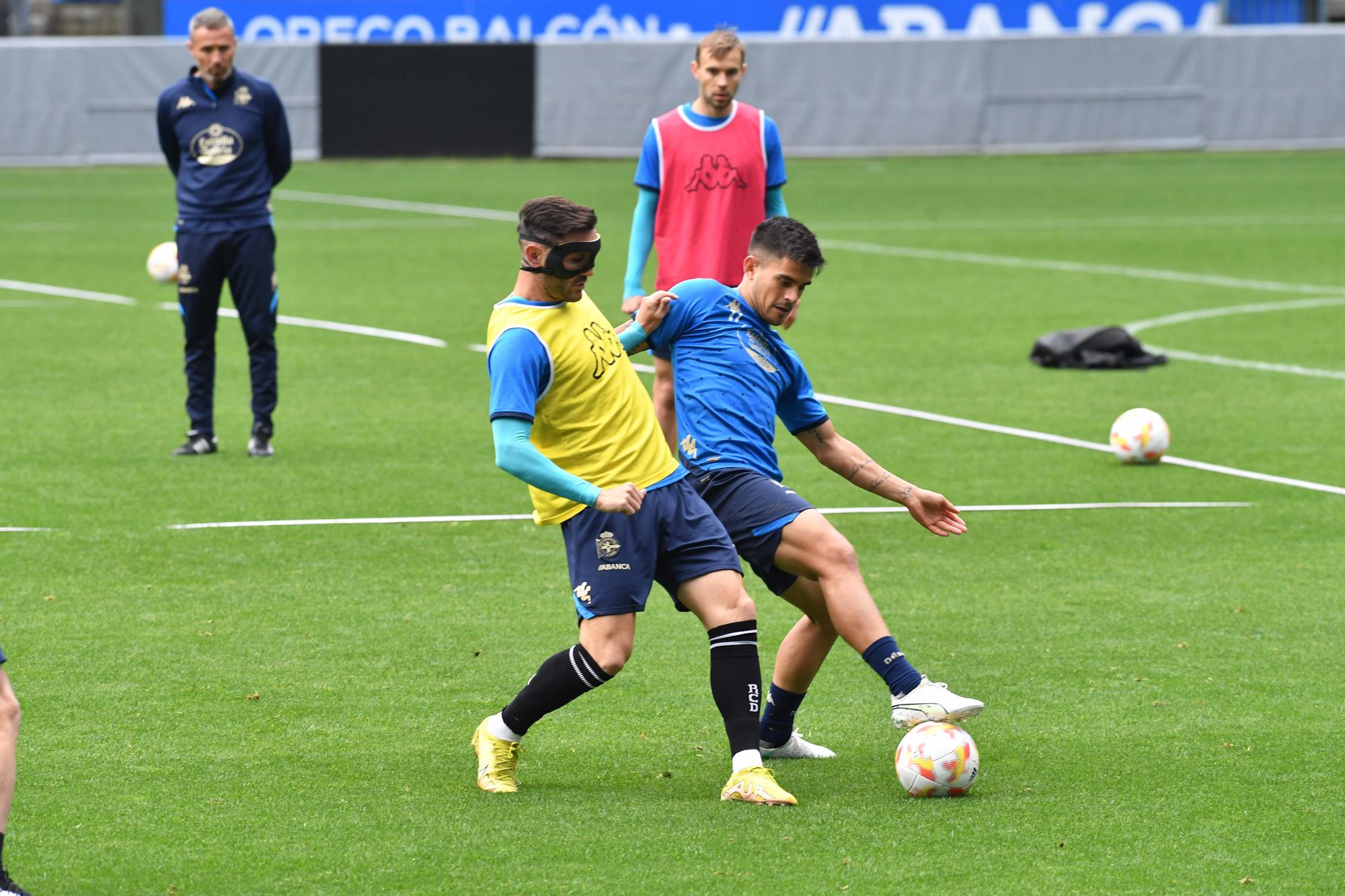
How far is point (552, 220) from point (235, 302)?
597cm

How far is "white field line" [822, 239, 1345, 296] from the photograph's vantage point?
61.7ft

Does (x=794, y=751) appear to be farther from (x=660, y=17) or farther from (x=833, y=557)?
(x=660, y=17)

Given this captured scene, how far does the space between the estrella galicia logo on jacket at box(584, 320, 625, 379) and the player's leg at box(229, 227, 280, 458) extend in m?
5.60

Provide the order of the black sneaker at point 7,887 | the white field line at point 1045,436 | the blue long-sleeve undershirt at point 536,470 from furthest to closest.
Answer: the white field line at point 1045,436
the blue long-sleeve undershirt at point 536,470
the black sneaker at point 7,887

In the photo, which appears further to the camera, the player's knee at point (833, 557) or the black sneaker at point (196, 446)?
the black sneaker at point (196, 446)

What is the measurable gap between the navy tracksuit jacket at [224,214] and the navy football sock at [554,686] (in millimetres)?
5745

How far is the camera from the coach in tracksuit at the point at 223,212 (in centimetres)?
1083

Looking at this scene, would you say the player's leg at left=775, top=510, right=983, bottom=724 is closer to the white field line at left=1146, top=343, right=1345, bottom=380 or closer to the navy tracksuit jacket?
the navy tracksuit jacket

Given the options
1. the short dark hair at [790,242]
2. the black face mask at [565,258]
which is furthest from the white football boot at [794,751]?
the black face mask at [565,258]

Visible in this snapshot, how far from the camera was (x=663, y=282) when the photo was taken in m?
9.07

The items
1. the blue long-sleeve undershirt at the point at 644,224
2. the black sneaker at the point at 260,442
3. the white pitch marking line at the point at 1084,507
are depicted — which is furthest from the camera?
the black sneaker at the point at 260,442

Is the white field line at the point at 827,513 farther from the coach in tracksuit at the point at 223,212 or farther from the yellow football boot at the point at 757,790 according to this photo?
the yellow football boot at the point at 757,790

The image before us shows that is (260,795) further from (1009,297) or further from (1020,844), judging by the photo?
(1009,297)

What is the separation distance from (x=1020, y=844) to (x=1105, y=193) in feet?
80.2
